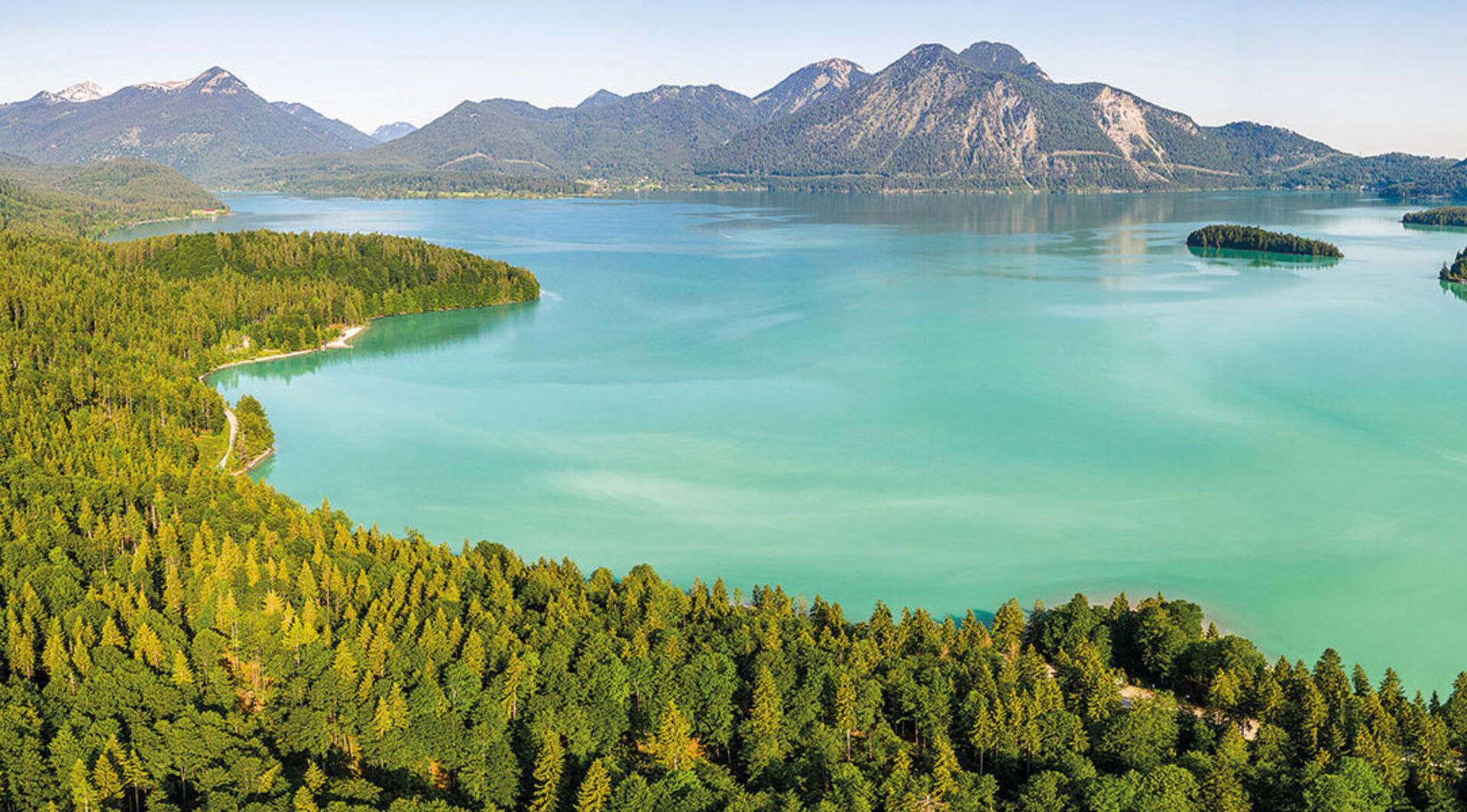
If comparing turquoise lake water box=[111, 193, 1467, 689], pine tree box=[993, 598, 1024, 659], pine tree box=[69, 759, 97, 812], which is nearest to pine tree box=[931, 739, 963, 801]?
pine tree box=[993, 598, 1024, 659]

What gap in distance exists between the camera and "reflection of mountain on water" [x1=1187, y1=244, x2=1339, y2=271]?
299 ft

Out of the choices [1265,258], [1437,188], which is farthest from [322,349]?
[1437,188]

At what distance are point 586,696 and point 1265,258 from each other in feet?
310

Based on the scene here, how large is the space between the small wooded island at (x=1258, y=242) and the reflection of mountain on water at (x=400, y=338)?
2746 inches

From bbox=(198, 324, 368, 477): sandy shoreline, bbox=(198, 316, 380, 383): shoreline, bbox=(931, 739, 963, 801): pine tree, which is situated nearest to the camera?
bbox=(931, 739, 963, 801): pine tree

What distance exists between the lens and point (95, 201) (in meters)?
154

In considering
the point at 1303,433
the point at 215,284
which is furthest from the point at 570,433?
the point at 215,284

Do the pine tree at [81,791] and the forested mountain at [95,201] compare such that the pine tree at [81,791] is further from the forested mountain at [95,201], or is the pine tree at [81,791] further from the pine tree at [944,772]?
the forested mountain at [95,201]

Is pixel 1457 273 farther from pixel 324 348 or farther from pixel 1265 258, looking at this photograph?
pixel 324 348

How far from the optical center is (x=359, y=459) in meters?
39.9

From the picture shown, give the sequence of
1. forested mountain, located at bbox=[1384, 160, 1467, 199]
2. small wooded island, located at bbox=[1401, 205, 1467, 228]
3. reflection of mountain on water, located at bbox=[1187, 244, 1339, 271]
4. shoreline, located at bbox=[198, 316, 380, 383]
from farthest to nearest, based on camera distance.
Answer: forested mountain, located at bbox=[1384, 160, 1467, 199]
small wooded island, located at bbox=[1401, 205, 1467, 228]
reflection of mountain on water, located at bbox=[1187, 244, 1339, 271]
shoreline, located at bbox=[198, 316, 380, 383]

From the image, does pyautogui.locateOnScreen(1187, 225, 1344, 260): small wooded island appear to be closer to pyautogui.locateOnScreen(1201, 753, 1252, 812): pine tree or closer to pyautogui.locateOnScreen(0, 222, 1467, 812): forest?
pyautogui.locateOnScreen(0, 222, 1467, 812): forest

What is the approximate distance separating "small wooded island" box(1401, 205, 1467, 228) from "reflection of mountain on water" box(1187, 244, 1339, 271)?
152ft

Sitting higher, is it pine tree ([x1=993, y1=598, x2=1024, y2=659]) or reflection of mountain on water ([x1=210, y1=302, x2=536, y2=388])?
reflection of mountain on water ([x1=210, y1=302, x2=536, y2=388])
